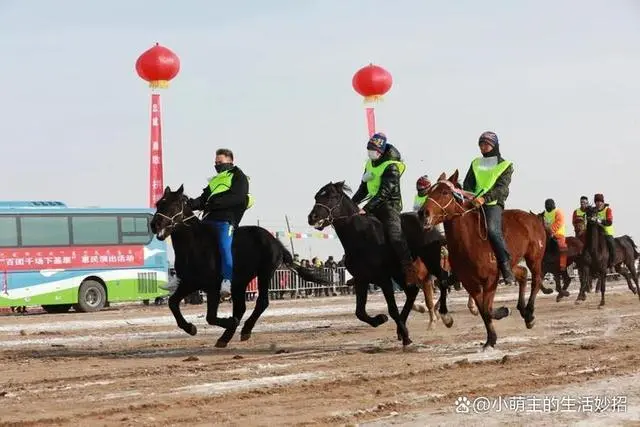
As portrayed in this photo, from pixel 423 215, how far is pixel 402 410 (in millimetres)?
4616

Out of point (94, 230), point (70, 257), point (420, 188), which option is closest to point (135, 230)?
point (94, 230)

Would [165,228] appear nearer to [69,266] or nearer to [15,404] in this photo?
[15,404]

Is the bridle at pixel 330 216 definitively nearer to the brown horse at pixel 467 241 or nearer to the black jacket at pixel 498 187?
the brown horse at pixel 467 241

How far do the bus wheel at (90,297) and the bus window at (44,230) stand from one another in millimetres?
1396

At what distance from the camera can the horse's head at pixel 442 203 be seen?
42.3 feet

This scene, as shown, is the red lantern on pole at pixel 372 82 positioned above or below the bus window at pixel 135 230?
above

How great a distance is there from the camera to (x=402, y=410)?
27.9ft

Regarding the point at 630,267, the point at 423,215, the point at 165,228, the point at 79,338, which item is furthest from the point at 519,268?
the point at 630,267

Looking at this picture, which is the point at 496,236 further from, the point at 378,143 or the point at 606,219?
the point at 606,219

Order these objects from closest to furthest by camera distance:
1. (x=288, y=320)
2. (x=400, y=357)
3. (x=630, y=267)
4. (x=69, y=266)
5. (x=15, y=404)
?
(x=15, y=404), (x=400, y=357), (x=288, y=320), (x=630, y=267), (x=69, y=266)

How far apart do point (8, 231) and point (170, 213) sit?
59.8 feet

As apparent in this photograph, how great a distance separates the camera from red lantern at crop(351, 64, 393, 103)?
35.0 metres

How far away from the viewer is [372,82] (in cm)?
3506

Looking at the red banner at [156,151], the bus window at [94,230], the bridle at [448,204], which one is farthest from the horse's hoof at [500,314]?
the red banner at [156,151]
